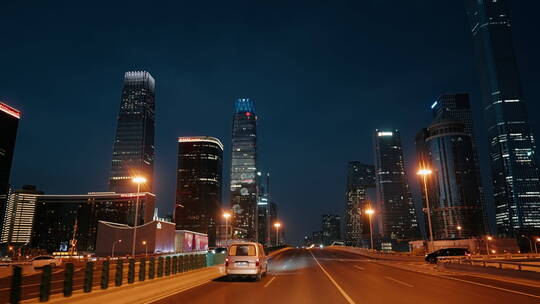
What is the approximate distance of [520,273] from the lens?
21703mm

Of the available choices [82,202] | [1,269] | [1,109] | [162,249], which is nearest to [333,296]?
[1,269]

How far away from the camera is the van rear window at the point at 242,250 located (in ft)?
68.8

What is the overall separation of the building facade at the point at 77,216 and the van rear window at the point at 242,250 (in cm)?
17948

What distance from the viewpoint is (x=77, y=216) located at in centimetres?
19375

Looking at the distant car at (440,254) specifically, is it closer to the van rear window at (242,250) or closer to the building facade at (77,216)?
the van rear window at (242,250)

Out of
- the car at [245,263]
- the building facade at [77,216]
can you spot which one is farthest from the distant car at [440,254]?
the building facade at [77,216]

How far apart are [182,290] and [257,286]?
3.48 meters

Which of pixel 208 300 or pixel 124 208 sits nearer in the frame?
pixel 208 300

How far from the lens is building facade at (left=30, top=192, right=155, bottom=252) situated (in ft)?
631

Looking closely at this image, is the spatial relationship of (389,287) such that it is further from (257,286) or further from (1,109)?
(1,109)

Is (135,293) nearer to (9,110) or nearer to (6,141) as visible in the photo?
(6,141)

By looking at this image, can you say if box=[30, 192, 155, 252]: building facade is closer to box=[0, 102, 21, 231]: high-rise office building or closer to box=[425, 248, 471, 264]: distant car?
box=[0, 102, 21, 231]: high-rise office building

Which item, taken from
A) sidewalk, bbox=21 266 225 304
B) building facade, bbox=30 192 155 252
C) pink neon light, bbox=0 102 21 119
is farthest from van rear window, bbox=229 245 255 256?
pink neon light, bbox=0 102 21 119

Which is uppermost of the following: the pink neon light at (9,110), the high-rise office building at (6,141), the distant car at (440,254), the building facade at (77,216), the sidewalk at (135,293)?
the pink neon light at (9,110)
